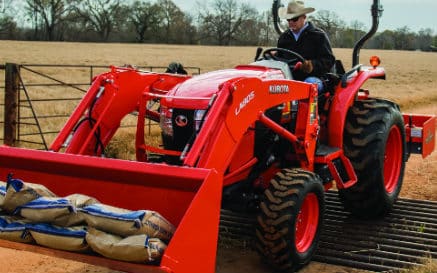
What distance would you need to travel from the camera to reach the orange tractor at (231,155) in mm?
4105

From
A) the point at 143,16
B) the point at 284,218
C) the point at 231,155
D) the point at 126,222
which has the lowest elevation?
the point at 284,218

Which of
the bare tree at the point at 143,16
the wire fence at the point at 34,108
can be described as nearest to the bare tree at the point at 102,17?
the bare tree at the point at 143,16

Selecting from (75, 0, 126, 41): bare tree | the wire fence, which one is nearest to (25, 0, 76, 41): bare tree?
(75, 0, 126, 41): bare tree

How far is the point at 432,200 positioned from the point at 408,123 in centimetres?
102

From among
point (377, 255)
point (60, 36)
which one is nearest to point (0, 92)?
point (377, 255)

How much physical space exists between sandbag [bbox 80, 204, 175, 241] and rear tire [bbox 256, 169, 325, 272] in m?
1.05

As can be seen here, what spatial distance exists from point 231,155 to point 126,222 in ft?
3.57

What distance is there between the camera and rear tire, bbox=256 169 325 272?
181 inches

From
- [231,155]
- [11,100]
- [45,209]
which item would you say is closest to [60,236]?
[45,209]

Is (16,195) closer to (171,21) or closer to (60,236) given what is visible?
(60,236)

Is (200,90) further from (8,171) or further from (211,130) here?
(8,171)

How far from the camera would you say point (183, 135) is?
16.3 feet

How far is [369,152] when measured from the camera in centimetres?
606

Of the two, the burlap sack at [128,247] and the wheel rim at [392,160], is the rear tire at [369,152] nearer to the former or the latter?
the wheel rim at [392,160]
